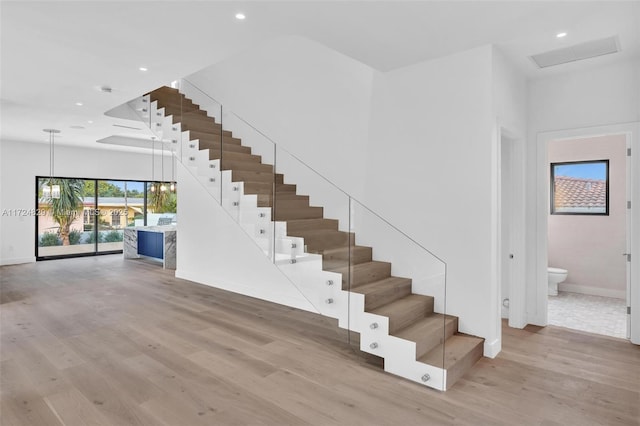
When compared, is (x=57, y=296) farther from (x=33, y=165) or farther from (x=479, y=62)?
(x=479, y=62)

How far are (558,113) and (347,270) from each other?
3137mm

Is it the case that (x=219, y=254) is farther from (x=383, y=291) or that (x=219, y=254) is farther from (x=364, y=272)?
(x=383, y=291)

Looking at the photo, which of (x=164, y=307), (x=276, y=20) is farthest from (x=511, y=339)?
(x=164, y=307)

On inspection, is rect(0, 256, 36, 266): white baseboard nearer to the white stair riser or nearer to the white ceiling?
the white ceiling

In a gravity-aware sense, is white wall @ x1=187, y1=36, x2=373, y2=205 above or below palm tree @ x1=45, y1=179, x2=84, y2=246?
above

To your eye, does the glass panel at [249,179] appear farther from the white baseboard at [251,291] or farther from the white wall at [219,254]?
the white baseboard at [251,291]

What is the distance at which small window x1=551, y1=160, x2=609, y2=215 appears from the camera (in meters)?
5.88

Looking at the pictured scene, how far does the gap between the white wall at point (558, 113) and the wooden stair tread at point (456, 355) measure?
5.01 ft

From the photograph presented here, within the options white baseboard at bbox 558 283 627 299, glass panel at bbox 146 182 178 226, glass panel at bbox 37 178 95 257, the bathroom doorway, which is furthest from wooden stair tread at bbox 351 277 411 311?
glass panel at bbox 37 178 95 257

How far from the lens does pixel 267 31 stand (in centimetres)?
337

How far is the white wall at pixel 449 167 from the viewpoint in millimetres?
3582

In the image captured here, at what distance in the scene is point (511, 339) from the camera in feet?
13.2

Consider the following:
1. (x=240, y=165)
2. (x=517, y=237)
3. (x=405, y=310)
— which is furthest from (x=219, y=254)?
(x=517, y=237)

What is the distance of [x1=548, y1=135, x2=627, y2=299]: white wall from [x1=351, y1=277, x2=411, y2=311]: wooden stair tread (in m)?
3.82
